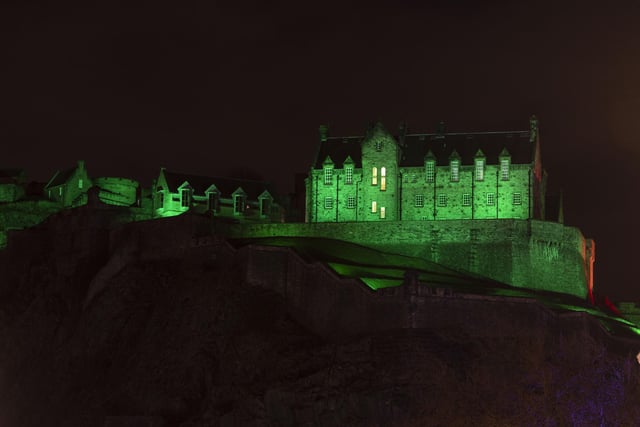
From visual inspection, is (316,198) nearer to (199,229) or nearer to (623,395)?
(199,229)

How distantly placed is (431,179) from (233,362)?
29.9 m

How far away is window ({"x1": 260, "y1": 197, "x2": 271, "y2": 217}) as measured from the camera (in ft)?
388

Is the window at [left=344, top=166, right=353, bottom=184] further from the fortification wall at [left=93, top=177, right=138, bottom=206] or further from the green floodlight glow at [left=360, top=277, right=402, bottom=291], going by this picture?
the fortification wall at [left=93, top=177, right=138, bottom=206]

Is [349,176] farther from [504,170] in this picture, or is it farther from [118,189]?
[118,189]

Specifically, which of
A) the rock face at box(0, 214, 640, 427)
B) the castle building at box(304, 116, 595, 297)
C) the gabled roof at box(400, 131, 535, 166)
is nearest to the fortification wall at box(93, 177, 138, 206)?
the rock face at box(0, 214, 640, 427)

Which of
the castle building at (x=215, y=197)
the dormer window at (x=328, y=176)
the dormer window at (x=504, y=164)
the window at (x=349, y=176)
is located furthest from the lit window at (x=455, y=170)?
the castle building at (x=215, y=197)

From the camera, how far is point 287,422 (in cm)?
7681

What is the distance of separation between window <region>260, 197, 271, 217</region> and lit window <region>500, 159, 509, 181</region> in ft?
78.4

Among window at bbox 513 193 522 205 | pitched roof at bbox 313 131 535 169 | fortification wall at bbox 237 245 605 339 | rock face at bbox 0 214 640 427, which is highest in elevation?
pitched roof at bbox 313 131 535 169

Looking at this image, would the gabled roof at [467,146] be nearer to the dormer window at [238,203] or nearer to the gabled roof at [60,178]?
the dormer window at [238,203]

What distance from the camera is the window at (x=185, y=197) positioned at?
4510 inches

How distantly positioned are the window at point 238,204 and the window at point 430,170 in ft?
63.3

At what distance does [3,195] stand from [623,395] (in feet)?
199

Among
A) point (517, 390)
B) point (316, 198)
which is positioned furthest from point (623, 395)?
point (316, 198)
